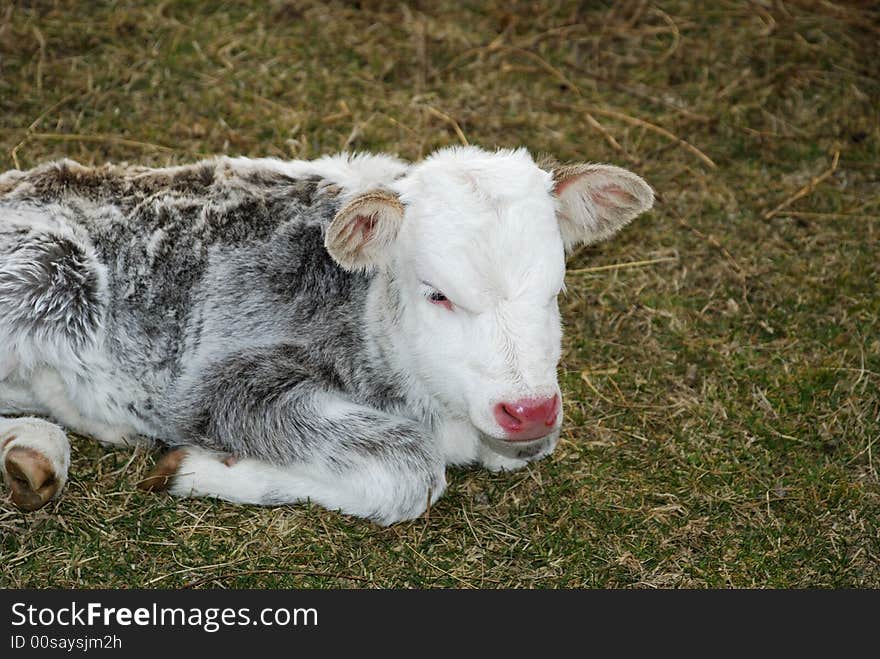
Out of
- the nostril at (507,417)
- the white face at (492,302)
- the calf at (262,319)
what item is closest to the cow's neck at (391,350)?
the calf at (262,319)

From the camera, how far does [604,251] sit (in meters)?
7.85

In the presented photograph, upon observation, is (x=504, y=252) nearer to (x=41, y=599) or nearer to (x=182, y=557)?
(x=182, y=557)

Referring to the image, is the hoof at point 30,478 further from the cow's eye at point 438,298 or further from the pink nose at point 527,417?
the pink nose at point 527,417

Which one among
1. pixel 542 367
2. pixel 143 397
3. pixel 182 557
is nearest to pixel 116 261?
pixel 143 397

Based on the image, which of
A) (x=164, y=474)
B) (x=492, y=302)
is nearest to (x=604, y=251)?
(x=492, y=302)

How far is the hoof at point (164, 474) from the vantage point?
5.66 meters

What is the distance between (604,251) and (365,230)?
2863 mm

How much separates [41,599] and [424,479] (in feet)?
5.88

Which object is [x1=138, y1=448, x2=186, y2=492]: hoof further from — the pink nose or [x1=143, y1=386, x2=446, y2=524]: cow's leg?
the pink nose

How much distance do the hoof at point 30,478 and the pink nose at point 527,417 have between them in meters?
2.16

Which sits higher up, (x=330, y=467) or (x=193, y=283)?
(x=193, y=283)

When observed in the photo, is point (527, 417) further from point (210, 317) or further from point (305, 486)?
point (210, 317)

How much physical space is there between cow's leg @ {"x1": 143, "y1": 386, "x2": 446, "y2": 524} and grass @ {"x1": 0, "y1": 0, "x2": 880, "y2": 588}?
110mm

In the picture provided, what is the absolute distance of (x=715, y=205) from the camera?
27.2 ft
